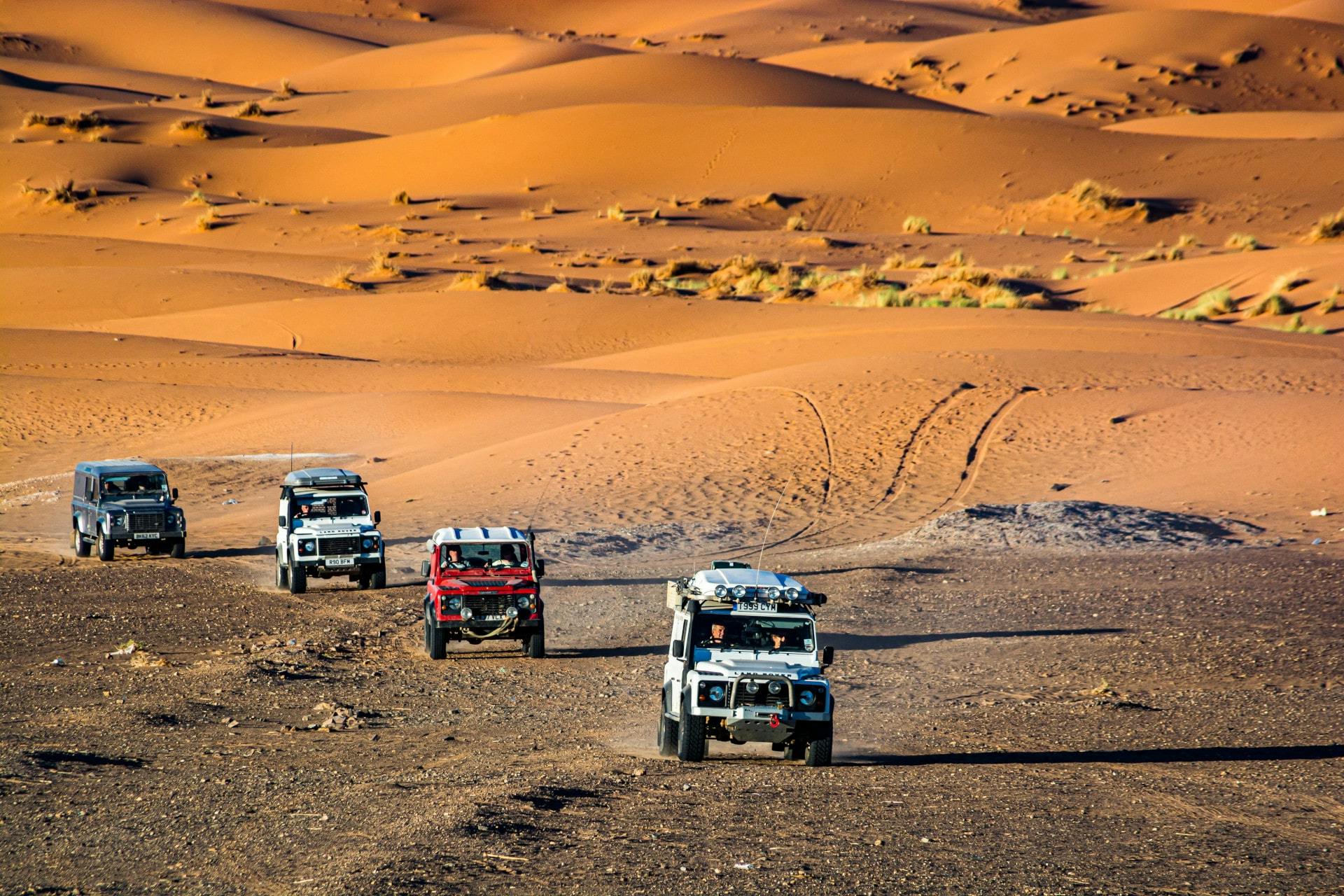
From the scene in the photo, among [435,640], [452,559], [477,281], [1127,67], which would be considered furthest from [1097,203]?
[435,640]

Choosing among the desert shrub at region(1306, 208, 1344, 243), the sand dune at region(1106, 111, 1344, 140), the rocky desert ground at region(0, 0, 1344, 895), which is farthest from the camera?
the sand dune at region(1106, 111, 1344, 140)

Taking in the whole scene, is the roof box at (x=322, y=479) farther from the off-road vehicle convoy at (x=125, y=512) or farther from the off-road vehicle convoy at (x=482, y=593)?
the off-road vehicle convoy at (x=482, y=593)

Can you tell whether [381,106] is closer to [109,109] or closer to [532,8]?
[109,109]

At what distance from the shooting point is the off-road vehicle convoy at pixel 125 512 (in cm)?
2380

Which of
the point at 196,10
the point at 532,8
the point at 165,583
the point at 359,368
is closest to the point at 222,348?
the point at 359,368

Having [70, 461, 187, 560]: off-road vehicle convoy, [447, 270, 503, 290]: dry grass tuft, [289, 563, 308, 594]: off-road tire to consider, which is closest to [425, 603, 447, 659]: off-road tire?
[289, 563, 308, 594]: off-road tire

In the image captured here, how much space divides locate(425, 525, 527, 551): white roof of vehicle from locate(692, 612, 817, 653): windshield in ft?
18.8

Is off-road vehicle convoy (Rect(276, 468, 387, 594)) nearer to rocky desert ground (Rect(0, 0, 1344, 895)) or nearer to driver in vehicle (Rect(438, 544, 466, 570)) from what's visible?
rocky desert ground (Rect(0, 0, 1344, 895))

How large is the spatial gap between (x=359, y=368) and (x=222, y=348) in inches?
179

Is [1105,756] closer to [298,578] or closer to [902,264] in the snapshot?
[298,578]

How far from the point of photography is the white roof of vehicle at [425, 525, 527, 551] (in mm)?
17328

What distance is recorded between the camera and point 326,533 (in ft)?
69.5

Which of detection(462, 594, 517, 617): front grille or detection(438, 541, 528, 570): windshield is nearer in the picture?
detection(462, 594, 517, 617): front grille

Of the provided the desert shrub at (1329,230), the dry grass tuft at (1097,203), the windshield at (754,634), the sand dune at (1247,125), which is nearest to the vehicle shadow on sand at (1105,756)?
the windshield at (754,634)
